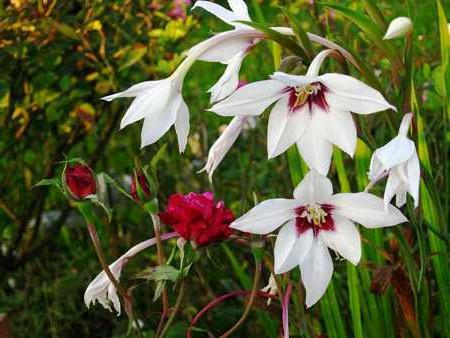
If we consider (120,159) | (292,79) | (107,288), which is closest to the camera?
(292,79)

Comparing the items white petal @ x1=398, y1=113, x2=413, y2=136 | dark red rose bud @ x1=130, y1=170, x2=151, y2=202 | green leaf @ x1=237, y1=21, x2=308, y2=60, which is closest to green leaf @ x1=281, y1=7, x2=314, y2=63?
green leaf @ x1=237, y1=21, x2=308, y2=60

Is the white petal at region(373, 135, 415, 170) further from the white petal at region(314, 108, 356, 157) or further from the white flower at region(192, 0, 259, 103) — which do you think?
the white flower at region(192, 0, 259, 103)

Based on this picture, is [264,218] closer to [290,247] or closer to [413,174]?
[290,247]

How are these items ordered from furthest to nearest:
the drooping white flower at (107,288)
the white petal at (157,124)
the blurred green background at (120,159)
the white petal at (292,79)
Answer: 1. the blurred green background at (120,159)
2. the drooping white flower at (107,288)
3. the white petal at (157,124)
4. the white petal at (292,79)

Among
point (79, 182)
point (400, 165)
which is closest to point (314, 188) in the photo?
point (400, 165)

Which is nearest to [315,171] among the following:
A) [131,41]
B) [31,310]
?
[131,41]

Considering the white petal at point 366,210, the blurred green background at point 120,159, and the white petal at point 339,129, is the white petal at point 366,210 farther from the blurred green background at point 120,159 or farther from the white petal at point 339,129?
the blurred green background at point 120,159

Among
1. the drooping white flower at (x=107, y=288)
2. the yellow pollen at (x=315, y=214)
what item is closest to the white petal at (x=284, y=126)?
the yellow pollen at (x=315, y=214)

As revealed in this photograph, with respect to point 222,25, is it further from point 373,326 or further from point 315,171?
point 315,171
